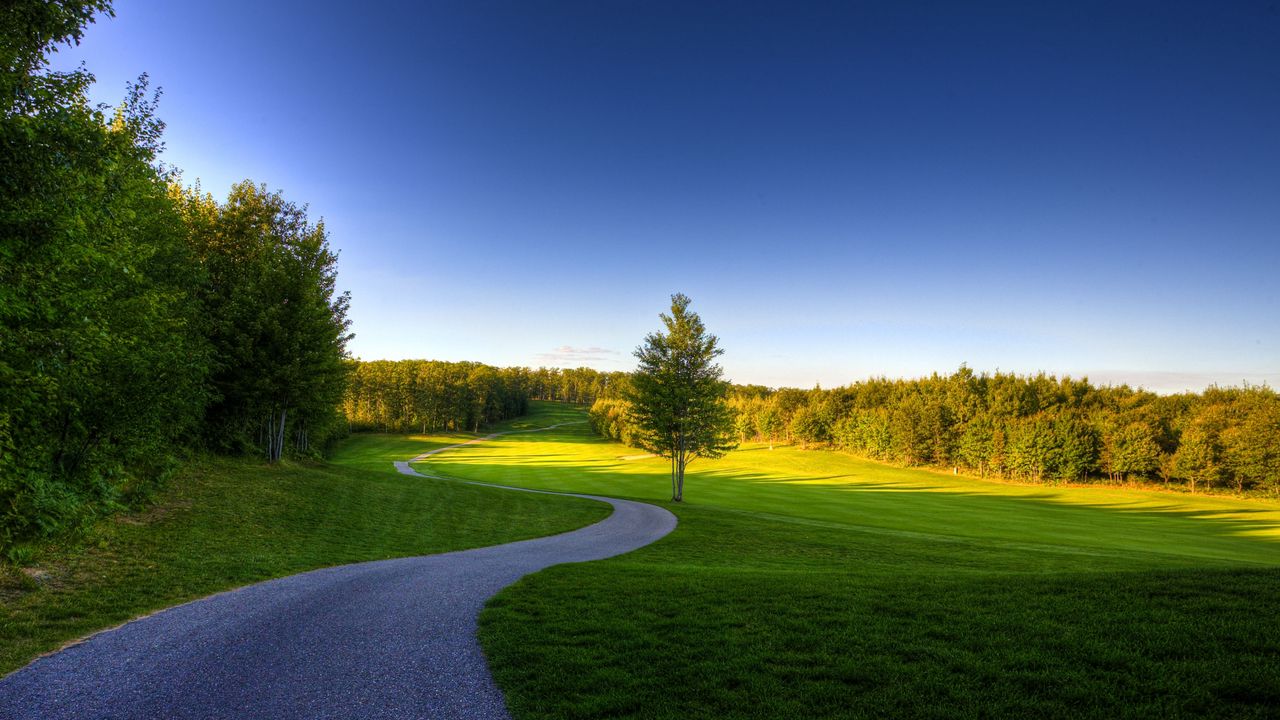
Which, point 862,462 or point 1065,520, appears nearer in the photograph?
point 1065,520

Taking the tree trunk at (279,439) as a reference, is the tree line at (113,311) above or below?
above

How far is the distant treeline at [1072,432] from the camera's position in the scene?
48.6m

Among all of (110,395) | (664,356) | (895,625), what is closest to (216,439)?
(110,395)

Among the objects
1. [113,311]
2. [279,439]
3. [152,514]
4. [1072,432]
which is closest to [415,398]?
[279,439]

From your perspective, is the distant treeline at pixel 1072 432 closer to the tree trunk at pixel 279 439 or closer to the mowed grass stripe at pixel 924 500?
the mowed grass stripe at pixel 924 500

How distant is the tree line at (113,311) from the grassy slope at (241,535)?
1.20m

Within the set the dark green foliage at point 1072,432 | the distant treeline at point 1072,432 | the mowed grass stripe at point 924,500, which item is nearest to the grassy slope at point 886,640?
the mowed grass stripe at point 924,500

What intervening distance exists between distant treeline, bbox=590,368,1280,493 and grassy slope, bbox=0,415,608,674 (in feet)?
65.4

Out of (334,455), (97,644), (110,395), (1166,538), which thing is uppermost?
(110,395)

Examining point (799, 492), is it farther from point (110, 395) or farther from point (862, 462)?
point (110, 395)

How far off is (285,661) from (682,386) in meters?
23.3

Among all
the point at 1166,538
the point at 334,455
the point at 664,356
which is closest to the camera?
the point at 1166,538

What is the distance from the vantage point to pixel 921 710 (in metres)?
4.37

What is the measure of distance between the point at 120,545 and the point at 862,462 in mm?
72899
